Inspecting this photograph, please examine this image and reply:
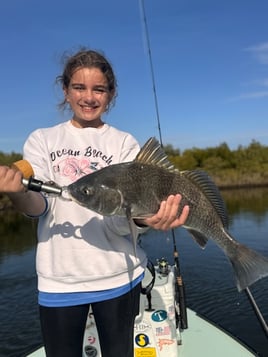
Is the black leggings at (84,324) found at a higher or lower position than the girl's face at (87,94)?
lower

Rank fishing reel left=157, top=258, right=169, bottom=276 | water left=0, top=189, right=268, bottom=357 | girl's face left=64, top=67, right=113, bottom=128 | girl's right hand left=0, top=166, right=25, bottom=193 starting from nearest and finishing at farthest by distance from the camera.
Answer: girl's right hand left=0, top=166, right=25, bottom=193
girl's face left=64, top=67, right=113, bottom=128
fishing reel left=157, top=258, right=169, bottom=276
water left=0, top=189, right=268, bottom=357

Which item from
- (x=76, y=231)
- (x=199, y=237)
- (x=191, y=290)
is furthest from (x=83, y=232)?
(x=191, y=290)

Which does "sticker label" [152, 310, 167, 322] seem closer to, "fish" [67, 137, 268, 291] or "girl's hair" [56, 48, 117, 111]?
"fish" [67, 137, 268, 291]

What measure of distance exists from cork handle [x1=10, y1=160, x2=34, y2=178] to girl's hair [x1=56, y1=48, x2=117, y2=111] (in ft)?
2.18

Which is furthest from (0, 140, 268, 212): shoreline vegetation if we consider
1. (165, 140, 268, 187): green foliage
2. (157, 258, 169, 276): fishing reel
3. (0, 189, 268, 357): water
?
(157, 258, 169, 276): fishing reel

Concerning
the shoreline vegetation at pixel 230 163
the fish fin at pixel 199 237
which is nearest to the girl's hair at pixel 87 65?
the fish fin at pixel 199 237

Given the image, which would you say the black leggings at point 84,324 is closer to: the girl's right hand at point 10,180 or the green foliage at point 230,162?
the girl's right hand at point 10,180

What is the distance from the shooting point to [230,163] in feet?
195

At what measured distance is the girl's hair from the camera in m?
2.48

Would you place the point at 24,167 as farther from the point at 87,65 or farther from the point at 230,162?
the point at 230,162

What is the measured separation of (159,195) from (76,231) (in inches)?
20.3

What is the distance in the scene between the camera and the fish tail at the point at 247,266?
8.29ft

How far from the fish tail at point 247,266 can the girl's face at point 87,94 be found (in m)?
1.25

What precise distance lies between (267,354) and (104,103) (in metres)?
6.56
